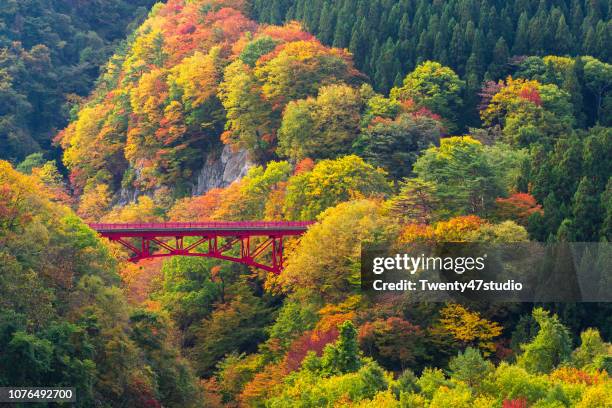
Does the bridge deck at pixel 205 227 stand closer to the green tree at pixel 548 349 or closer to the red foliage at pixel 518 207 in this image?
the red foliage at pixel 518 207

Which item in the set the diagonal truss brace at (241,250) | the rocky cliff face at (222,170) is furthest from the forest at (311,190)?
the diagonal truss brace at (241,250)

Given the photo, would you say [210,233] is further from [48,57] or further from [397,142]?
[48,57]

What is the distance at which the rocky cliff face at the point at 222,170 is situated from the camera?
119438mm

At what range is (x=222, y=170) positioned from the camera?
12269 centimetres

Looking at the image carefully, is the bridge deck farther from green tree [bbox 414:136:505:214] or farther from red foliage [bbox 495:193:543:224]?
red foliage [bbox 495:193:543:224]

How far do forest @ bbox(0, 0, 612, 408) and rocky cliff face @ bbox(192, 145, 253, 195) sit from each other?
2.11 feet

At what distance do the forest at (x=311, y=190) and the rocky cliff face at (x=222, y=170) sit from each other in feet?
2.11

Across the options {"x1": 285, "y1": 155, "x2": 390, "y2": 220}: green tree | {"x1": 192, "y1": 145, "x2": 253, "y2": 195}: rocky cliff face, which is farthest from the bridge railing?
{"x1": 192, "y1": 145, "x2": 253, "y2": 195}: rocky cliff face

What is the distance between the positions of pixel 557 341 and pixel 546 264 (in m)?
5.97

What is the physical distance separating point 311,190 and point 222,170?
2421cm

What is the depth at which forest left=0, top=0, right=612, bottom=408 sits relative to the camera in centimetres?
7744

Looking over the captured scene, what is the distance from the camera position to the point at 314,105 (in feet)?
366

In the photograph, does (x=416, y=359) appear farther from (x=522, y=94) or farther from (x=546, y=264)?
(x=522, y=94)

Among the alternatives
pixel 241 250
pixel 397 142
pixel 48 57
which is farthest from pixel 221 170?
pixel 48 57
